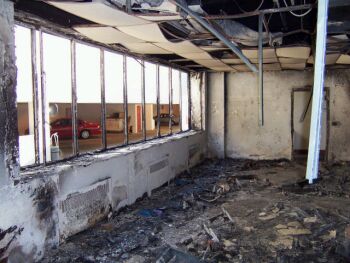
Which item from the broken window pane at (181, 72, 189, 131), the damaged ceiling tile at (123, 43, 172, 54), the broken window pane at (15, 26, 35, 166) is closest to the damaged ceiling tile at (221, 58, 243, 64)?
the damaged ceiling tile at (123, 43, 172, 54)

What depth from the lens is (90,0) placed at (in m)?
2.87

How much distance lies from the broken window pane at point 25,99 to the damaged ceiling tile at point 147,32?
1.04 meters

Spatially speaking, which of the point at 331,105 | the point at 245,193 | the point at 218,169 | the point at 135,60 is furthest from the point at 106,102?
the point at 331,105

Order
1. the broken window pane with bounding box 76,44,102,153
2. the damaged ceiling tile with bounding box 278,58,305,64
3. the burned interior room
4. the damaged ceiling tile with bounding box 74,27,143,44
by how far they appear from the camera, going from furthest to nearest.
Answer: the damaged ceiling tile with bounding box 278,58,305,64
the broken window pane with bounding box 76,44,102,153
the damaged ceiling tile with bounding box 74,27,143,44
the burned interior room

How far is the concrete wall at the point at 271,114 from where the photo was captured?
8.62m

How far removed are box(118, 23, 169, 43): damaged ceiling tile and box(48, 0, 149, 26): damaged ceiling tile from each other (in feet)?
0.57

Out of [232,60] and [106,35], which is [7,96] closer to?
[106,35]

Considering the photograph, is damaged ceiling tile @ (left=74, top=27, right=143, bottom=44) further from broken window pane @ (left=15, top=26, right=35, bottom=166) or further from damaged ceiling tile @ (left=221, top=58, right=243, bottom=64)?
damaged ceiling tile @ (left=221, top=58, right=243, bottom=64)

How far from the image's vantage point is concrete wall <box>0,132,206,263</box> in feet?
10.6

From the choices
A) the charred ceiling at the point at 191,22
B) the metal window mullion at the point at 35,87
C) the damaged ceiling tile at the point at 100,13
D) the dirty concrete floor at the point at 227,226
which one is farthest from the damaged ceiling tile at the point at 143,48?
the dirty concrete floor at the point at 227,226

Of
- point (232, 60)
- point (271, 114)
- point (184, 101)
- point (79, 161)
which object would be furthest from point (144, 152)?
point (271, 114)

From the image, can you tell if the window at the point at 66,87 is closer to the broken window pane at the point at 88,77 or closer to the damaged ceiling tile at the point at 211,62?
the broken window pane at the point at 88,77

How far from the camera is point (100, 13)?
3254 mm

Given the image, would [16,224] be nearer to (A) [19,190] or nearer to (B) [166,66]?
(A) [19,190]
